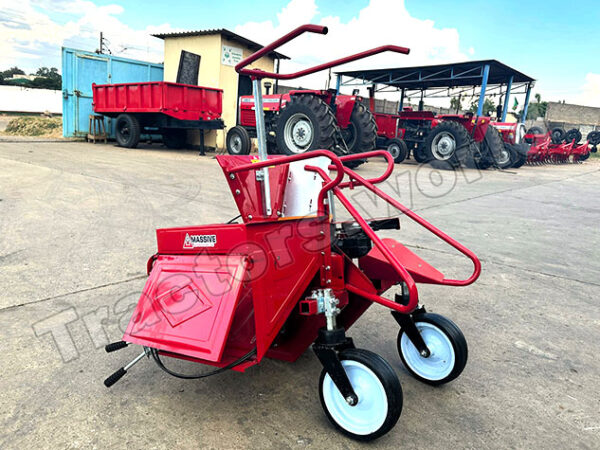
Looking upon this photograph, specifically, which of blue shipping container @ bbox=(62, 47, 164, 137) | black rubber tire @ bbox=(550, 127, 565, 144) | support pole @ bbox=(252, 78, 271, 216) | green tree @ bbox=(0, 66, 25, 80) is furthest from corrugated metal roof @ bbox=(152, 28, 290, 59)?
green tree @ bbox=(0, 66, 25, 80)

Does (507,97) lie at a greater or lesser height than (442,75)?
lesser

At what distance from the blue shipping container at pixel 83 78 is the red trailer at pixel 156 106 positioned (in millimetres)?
1017

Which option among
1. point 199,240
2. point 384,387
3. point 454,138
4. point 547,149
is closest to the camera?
point 384,387

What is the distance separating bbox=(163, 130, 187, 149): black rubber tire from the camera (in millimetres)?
12844

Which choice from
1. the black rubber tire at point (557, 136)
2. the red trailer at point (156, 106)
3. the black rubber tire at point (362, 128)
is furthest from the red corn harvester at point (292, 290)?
the black rubber tire at point (557, 136)

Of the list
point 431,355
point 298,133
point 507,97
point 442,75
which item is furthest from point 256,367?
point 507,97

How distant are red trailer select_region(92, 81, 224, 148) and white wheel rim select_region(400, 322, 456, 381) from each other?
992 centimetres

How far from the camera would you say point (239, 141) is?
34.7 ft

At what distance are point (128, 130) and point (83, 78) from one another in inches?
99.5

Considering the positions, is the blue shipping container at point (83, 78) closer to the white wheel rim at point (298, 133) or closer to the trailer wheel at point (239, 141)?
the trailer wheel at point (239, 141)

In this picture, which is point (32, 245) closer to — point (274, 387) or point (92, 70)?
point (274, 387)

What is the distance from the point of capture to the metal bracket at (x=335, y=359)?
1648 mm

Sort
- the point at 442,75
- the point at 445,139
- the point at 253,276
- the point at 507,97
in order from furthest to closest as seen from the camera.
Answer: the point at 507,97 < the point at 442,75 < the point at 445,139 < the point at 253,276

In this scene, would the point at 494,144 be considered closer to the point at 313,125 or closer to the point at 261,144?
the point at 313,125
